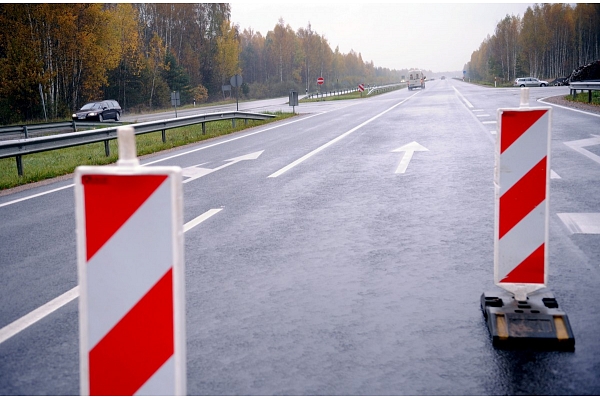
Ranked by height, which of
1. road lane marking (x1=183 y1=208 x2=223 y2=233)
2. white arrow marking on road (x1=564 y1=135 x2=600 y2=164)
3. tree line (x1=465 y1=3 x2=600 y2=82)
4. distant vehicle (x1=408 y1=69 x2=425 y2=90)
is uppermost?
tree line (x1=465 y1=3 x2=600 y2=82)

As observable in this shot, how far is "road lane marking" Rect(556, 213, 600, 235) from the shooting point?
272 inches

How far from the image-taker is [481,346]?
13.4 feet

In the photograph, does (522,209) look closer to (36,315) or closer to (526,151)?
(526,151)

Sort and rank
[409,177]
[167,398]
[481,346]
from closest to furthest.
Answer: [167,398] < [481,346] < [409,177]

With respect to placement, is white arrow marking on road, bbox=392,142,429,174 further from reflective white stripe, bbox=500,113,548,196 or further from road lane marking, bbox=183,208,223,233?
reflective white stripe, bbox=500,113,548,196

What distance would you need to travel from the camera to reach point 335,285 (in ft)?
17.7

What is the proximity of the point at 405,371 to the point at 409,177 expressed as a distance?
25.0ft

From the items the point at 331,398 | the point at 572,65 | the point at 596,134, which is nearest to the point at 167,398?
the point at 331,398

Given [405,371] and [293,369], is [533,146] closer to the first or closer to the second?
[405,371]

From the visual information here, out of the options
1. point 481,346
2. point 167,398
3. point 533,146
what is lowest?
point 481,346

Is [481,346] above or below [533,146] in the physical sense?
below

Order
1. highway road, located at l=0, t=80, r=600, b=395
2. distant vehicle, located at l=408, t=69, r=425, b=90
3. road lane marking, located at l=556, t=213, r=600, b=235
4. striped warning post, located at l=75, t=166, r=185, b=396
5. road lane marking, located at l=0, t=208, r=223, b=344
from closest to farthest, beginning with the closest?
striped warning post, located at l=75, t=166, r=185, b=396
highway road, located at l=0, t=80, r=600, b=395
road lane marking, located at l=0, t=208, r=223, b=344
road lane marking, located at l=556, t=213, r=600, b=235
distant vehicle, located at l=408, t=69, r=425, b=90

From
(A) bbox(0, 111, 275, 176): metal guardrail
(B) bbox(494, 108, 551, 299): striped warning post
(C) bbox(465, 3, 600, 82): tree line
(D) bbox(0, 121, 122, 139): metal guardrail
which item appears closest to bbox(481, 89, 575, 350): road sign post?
(B) bbox(494, 108, 551, 299): striped warning post

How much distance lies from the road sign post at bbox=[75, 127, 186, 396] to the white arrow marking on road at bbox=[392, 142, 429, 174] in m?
9.53
